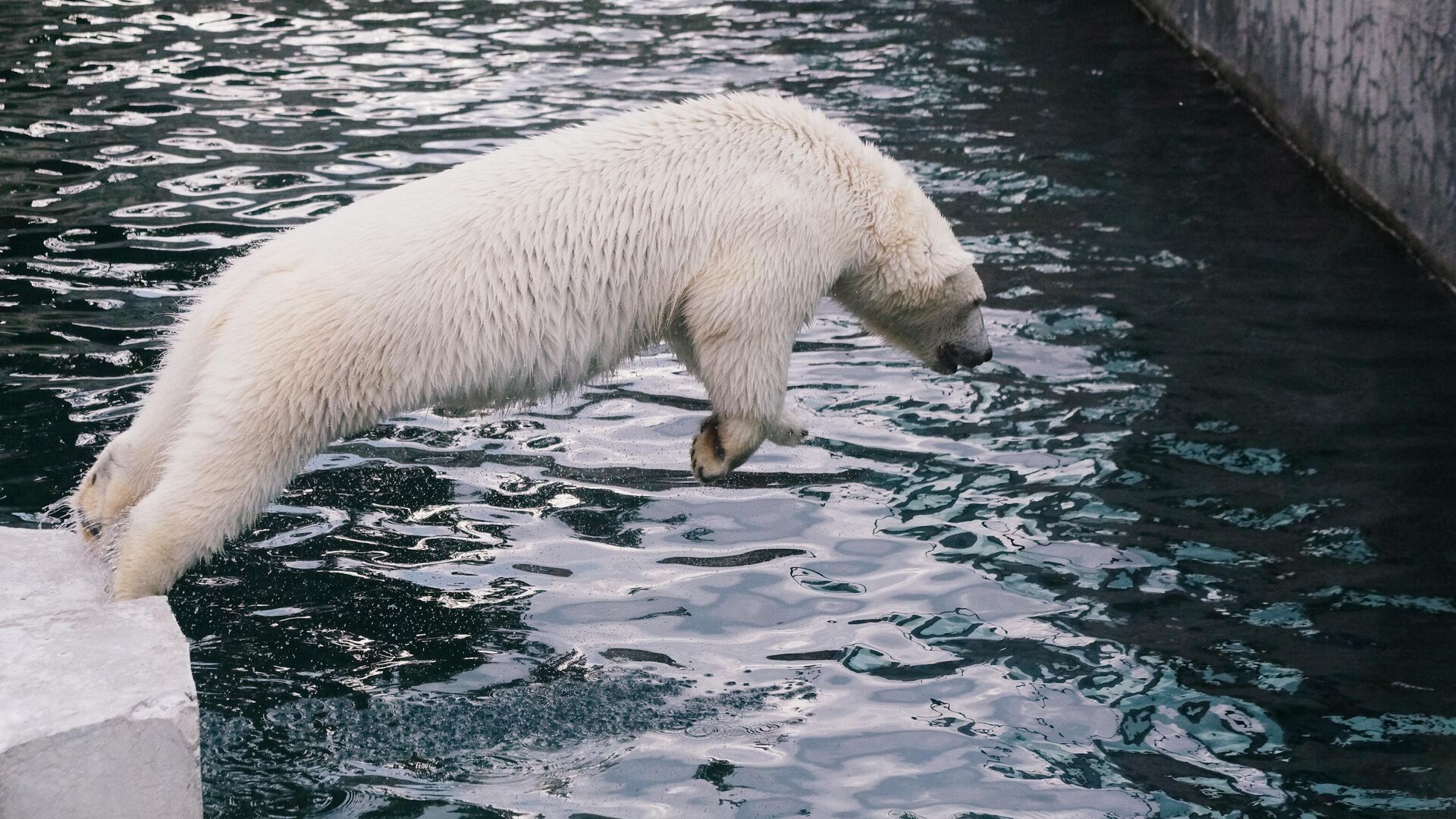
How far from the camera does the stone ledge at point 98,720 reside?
322 centimetres

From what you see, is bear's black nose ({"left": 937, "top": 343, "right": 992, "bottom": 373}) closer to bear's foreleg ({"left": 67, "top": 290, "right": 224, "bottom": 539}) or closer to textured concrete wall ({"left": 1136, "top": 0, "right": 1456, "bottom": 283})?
bear's foreleg ({"left": 67, "top": 290, "right": 224, "bottom": 539})

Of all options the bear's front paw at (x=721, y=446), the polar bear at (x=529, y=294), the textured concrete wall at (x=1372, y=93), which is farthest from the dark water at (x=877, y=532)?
the polar bear at (x=529, y=294)

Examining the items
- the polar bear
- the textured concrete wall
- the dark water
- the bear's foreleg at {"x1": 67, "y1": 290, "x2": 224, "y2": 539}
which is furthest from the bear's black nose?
the textured concrete wall

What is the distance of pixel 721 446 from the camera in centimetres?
517

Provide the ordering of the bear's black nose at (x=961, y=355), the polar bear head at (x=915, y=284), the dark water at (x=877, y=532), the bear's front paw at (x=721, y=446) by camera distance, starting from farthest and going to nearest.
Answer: the bear's black nose at (x=961, y=355) → the polar bear head at (x=915, y=284) → the bear's front paw at (x=721, y=446) → the dark water at (x=877, y=532)

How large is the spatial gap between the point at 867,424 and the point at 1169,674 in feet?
6.82

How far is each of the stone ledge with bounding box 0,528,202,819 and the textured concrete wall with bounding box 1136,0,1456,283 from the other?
6.84m

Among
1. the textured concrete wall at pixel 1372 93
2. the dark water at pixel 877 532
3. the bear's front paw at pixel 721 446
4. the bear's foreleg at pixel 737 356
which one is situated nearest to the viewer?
the dark water at pixel 877 532

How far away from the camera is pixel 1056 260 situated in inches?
326

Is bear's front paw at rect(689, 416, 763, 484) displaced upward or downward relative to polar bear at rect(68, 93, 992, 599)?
downward

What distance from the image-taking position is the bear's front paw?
5.11 metres

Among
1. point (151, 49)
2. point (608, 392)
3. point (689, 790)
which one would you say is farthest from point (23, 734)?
point (151, 49)

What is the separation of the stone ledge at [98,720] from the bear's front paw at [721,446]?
194 centimetres

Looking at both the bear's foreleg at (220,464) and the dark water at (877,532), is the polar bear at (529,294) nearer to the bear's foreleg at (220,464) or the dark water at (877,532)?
the bear's foreleg at (220,464)
